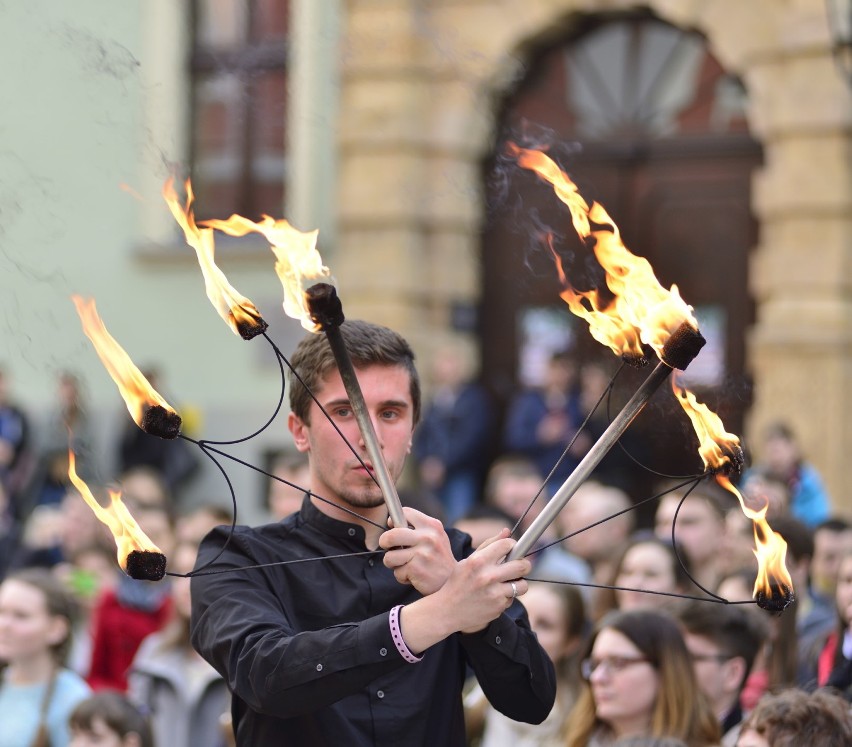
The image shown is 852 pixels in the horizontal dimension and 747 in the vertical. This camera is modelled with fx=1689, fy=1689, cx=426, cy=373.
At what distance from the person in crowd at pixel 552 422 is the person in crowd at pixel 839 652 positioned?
14.3 ft

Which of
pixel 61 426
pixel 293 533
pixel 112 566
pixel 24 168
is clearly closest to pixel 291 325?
pixel 61 426

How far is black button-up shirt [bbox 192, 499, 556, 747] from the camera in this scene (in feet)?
9.34

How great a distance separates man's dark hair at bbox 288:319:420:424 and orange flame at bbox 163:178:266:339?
16 cm

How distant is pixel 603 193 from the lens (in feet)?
36.6

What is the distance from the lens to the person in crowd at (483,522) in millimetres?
6434

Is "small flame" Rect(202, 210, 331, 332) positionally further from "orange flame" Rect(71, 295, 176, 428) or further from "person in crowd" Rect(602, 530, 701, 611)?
"person in crowd" Rect(602, 530, 701, 611)

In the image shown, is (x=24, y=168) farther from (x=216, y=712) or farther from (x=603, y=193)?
(x=603, y=193)

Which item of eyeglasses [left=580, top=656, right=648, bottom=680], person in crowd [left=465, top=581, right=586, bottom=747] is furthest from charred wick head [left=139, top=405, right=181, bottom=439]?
person in crowd [left=465, top=581, right=586, bottom=747]

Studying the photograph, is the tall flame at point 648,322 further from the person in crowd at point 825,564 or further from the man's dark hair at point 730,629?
the person in crowd at point 825,564

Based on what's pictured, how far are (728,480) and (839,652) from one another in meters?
1.62

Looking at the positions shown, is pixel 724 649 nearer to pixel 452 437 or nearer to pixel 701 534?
pixel 701 534

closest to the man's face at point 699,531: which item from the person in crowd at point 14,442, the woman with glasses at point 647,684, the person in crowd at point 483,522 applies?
the person in crowd at point 483,522

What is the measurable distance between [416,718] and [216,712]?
2988 mm

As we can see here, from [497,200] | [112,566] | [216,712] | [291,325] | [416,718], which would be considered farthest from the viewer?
[291,325]
